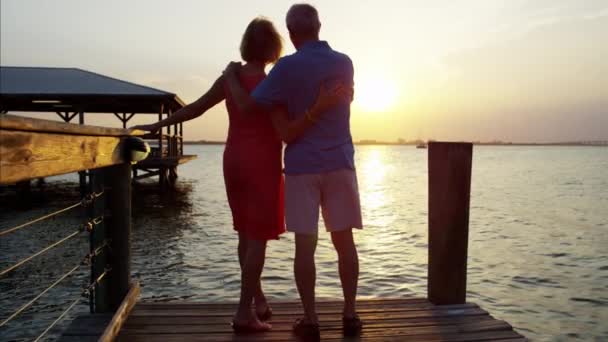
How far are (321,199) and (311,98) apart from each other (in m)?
0.60

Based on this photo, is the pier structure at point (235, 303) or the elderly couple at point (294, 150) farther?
the pier structure at point (235, 303)

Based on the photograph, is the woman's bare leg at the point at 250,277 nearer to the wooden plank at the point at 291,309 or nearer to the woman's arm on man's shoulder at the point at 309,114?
the wooden plank at the point at 291,309

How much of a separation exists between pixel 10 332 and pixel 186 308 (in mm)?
4199

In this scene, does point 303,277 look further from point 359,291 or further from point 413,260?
point 413,260

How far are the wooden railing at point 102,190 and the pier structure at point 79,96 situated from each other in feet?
53.0

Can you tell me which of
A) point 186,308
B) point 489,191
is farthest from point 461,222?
point 489,191

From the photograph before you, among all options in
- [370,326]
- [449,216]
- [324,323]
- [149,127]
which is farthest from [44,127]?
[449,216]

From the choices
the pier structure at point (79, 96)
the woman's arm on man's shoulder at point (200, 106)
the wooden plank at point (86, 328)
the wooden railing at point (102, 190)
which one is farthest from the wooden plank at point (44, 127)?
the pier structure at point (79, 96)

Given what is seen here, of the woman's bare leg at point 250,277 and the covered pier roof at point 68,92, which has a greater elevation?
the covered pier roof at point 68,92

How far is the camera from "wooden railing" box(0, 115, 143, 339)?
198cm

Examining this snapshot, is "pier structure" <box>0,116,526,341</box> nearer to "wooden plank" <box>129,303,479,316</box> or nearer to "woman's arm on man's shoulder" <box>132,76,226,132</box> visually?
"wooden plank" <box>129,303,479,316</box>

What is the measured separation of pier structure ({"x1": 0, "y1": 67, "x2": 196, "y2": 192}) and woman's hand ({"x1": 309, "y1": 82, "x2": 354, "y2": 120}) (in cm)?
1690

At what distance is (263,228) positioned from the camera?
3273 mm

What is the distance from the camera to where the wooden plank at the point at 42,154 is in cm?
163
